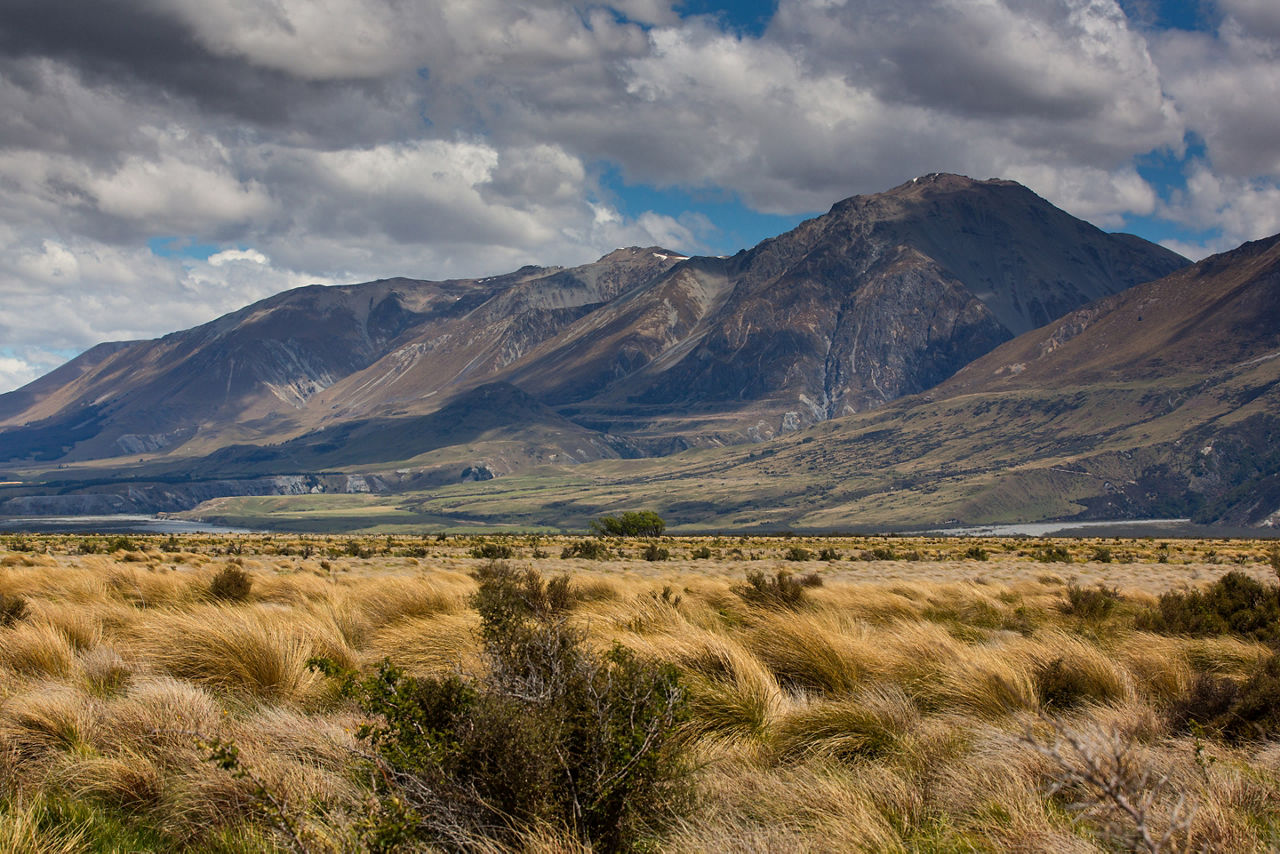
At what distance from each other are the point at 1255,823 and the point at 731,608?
9.74 meters

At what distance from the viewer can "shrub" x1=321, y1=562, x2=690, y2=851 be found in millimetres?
4891

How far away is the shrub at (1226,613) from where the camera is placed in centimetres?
1281

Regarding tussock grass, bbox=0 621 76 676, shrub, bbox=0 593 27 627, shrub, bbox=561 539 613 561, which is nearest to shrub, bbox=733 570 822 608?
tussock grass, bbox=0 621 76 676

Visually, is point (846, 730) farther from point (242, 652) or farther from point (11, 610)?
point (11, 610)

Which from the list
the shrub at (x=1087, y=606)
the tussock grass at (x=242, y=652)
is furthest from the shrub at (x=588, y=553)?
the tussock grass at (x=242, y=652)

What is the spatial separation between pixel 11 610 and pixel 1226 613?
1675cm

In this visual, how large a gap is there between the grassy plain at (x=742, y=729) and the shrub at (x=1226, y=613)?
0.33m

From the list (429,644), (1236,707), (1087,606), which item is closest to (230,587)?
(429,644)

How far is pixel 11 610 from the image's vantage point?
38.9ft

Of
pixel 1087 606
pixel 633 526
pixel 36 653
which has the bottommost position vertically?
pixel 633 526

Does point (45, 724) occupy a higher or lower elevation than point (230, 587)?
higher

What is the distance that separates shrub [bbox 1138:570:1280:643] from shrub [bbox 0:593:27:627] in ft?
50.1

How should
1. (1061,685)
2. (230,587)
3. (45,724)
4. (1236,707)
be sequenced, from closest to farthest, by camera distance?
(45,724) → (1236,707) → (1061,685) → (230,587)

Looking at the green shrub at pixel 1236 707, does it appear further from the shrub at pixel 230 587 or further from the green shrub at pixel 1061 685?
the shrub at pixel 230 587
